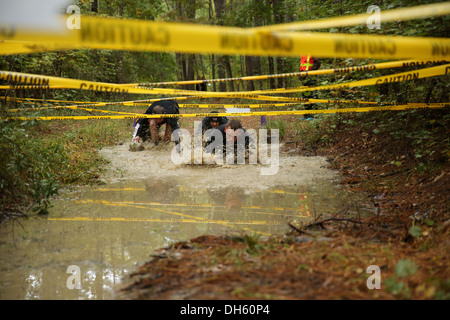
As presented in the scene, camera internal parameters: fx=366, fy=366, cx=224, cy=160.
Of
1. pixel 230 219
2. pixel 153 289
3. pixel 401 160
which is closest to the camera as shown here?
pixel 153 289

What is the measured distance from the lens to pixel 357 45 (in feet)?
9.68

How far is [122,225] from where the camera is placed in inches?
156

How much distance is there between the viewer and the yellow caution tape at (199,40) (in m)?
2.33

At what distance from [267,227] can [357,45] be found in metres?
1.98

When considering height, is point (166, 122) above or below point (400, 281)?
above

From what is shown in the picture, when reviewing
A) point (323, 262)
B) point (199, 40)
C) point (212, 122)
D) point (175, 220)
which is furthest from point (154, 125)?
point (323, 262)

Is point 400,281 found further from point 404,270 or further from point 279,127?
point 279,127

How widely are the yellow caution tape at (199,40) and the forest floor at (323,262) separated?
1487 millimetres

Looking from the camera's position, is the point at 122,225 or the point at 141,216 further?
the point at 141,216

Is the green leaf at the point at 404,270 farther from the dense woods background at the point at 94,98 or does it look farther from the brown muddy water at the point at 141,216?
the dense woods background at the point at 94,98

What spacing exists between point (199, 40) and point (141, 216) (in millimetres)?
2491

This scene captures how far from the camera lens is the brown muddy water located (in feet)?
9.31

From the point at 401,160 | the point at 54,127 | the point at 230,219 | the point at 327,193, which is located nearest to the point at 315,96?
the point at 401,160
